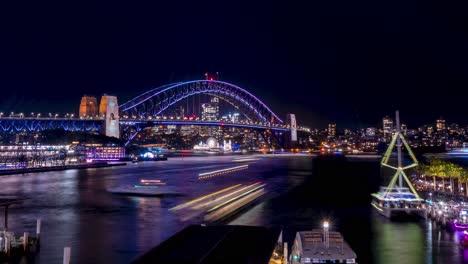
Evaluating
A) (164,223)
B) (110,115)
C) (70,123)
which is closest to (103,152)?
(110,115)

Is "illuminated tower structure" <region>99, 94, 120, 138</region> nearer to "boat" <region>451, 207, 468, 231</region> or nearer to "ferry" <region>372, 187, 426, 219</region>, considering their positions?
"ferry" <region>372, 187, 426, 219</region>

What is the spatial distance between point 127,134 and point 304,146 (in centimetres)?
7363

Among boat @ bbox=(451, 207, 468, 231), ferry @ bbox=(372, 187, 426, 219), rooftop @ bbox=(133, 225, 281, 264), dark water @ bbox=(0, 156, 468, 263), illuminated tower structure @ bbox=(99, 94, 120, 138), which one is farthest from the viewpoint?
illuminated tower structure @ bbox=(99, 94, 120, 138)

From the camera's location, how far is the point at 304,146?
14888cm

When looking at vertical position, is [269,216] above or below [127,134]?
below

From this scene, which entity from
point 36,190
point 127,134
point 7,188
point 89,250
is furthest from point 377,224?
point 127,134

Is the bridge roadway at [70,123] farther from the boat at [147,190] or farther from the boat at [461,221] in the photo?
the boat at [461,221]

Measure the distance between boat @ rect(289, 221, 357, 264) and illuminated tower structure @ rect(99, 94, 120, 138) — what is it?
70713 mm

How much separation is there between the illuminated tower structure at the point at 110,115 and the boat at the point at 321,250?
232 feet

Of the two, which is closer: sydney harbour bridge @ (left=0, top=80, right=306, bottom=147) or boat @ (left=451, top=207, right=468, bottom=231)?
boat @ (left=451, top=207, right=468, bottom=231)

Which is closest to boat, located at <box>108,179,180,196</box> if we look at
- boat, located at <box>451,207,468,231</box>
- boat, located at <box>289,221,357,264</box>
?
boat, located at <box>451,207,468,231</box>

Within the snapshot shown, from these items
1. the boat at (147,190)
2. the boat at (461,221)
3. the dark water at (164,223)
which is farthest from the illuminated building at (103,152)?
the boat at (461,221)

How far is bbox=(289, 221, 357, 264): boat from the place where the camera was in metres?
8.94

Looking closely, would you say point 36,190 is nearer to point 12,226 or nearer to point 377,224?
Result: point 12,226
